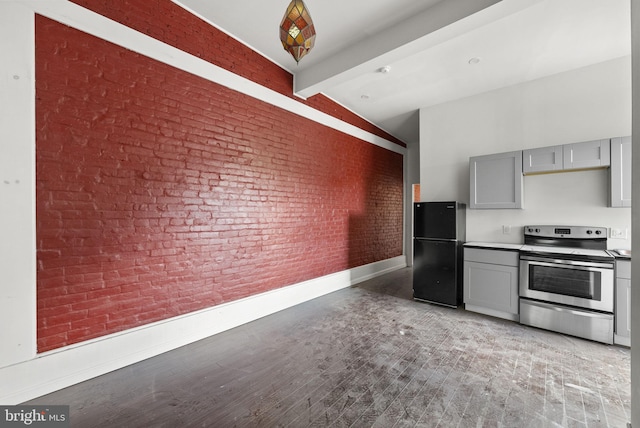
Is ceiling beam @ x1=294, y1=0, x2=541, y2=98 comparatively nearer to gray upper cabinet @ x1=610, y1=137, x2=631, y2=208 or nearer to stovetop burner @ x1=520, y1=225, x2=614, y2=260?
gray upper cabinet @ x1=610, y1=137, x2=631, y2=208

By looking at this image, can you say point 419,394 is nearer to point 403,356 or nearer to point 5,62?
point 403,356

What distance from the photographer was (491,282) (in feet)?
12.3

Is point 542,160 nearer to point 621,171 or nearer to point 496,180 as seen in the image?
point 496,180

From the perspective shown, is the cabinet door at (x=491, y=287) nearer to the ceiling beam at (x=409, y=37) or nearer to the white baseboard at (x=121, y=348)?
the white baseboard at (x=121, y=348)

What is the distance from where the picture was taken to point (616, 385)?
2.25m

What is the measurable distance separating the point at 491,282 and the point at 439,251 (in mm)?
808

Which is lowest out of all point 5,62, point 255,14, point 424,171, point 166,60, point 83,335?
point 83,335

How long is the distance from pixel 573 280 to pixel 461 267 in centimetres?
135

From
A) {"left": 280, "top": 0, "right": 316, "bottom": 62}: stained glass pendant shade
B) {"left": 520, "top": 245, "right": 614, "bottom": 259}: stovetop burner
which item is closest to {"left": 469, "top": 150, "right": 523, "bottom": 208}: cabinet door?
{"left": 520, "top": 245, "right": 614, "bottom": 259}: stovetop burner

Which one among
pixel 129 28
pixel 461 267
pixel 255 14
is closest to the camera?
pixel 129 28

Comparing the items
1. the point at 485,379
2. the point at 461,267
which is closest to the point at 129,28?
the point at 485,379

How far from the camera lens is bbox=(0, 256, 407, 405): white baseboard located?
2.03m

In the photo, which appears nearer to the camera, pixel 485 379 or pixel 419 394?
pixel 419 394

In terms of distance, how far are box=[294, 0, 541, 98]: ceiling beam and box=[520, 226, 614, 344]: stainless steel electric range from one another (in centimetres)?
281
